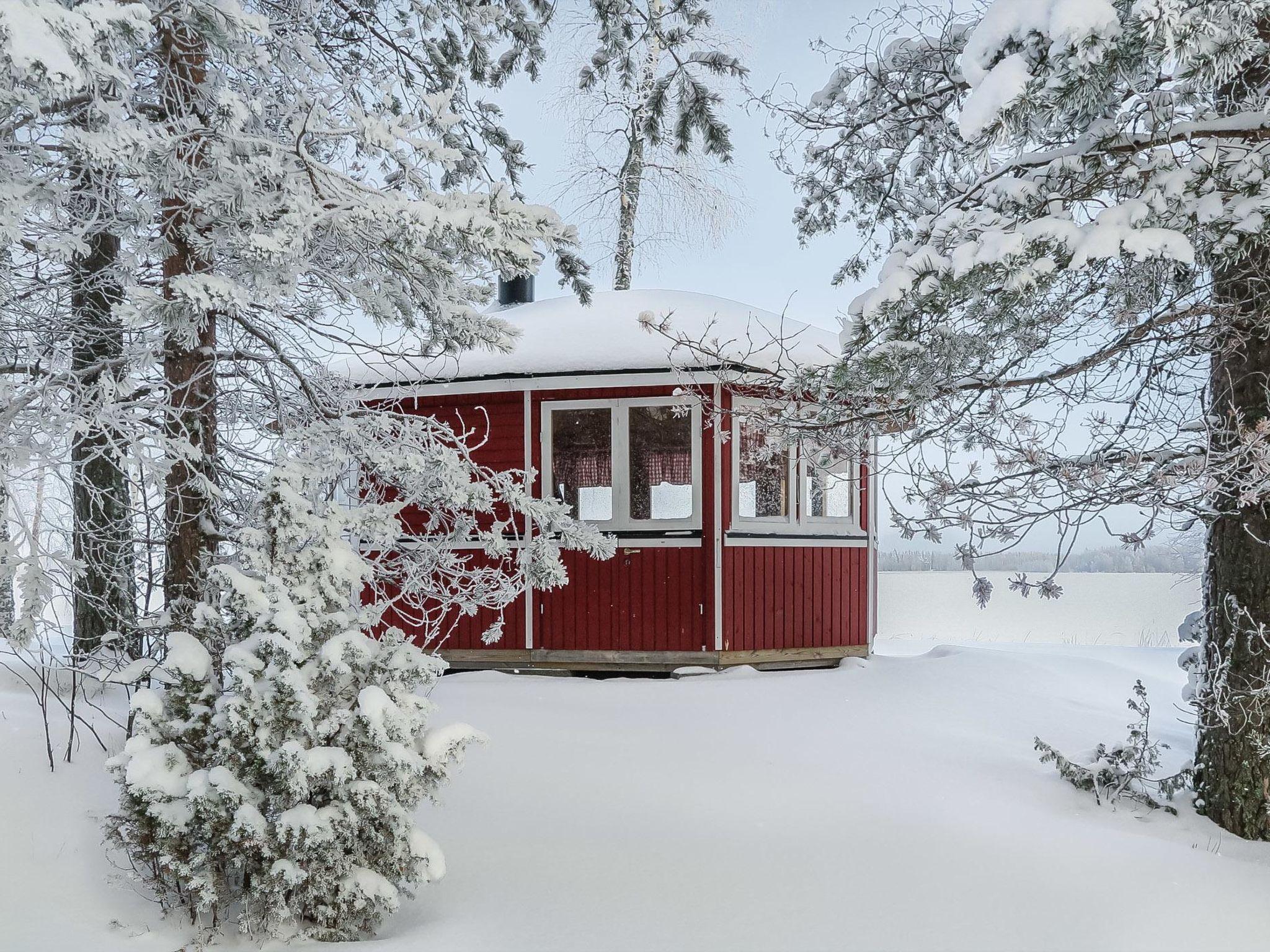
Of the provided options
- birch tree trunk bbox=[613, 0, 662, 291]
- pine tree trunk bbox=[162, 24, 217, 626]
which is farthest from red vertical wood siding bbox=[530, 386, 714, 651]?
birch tree trunk bbox=[613, 0, 662, 291]

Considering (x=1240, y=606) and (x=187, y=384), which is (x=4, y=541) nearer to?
(x=187, y=384)

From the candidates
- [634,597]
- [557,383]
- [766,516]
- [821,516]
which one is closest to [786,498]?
[766,516]

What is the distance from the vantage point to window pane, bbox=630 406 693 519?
8.73 meters

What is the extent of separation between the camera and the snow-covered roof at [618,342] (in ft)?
27.6

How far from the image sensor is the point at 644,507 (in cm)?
877

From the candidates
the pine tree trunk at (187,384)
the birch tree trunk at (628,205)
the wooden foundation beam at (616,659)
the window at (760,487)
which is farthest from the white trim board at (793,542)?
the birch tree trunk at (628,205)

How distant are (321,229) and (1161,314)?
13.4 ft

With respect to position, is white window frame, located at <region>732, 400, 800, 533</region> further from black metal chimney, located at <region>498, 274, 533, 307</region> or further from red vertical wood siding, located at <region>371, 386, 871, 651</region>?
black metal chimney, located at <region>498, 274, 533, 307</region>

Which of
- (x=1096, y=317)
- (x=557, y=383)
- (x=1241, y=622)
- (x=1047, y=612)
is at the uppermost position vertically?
(x=557, y=383)

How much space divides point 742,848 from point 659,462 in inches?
194

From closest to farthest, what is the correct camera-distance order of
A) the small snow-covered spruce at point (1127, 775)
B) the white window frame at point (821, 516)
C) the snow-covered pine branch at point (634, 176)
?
the small snow-covered spruce at point (1127, 775), the white window frame at point (821, 516), the snow-covered pine branch at point (634, 176)

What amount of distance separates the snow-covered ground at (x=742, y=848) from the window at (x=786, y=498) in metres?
2.45

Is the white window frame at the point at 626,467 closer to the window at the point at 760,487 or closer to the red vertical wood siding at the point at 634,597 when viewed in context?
the red vertical wood siding at the point at 634,597

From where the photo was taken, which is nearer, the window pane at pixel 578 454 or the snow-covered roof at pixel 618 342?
the snow-covered roof at pixel 618 342
